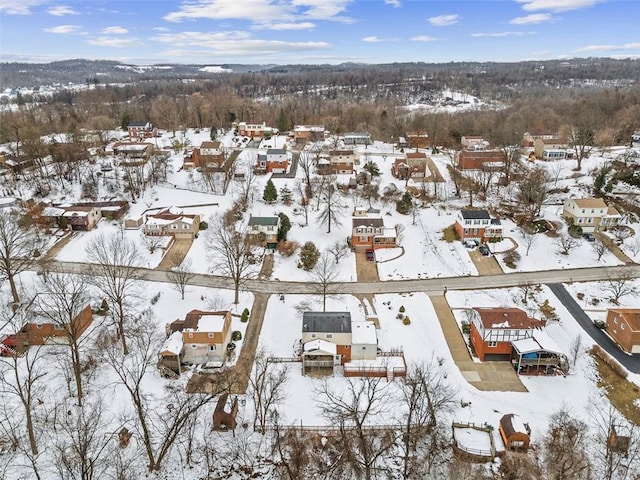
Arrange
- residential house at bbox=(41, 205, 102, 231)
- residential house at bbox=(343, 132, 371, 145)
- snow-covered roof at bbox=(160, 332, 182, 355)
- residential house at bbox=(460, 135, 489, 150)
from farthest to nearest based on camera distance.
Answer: residential house at bbox=(343, 132, 371, 145) → residential house at bbox=(460, 135, 489, 150) → residential house at bbox=(41, 205, 102, 231) → snow-covered roof at bbox=(160, 332, 182, 355)

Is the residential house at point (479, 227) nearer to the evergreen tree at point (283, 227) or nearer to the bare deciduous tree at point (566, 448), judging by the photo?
the evergreen tree at point (283, 227)

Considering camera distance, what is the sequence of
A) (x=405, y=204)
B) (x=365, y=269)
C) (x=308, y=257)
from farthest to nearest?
(x=405, y=204), (x=365, y=269), (x=308, y=257)

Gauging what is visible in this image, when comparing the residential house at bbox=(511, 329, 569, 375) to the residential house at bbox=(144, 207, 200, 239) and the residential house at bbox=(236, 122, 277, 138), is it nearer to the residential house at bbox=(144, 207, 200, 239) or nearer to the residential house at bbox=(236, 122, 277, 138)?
the residential house at bbox=(144, 207, 200, 239)

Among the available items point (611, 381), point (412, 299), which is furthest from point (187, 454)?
point (611, 381)

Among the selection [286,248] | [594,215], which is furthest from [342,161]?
[594,215]

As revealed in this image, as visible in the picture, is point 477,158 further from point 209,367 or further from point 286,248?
point 209,367

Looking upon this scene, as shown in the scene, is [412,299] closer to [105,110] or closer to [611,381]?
[611,381]

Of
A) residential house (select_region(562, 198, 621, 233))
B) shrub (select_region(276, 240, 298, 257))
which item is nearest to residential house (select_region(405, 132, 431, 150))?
residential house (select_region(562, 198, 621, 233))
